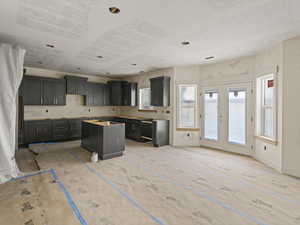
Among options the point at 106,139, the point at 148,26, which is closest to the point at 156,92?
the point at 106,139

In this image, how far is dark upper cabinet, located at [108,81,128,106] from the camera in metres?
7.20

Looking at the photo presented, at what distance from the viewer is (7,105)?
291 centimetres

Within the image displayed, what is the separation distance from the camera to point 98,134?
159 inches

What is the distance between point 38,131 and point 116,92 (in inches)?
134

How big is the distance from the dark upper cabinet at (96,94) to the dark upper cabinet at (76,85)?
8.3 inches

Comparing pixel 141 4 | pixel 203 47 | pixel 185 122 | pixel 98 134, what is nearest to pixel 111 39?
pixel 141 4

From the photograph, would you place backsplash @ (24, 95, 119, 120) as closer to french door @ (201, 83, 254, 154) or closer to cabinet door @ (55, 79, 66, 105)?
cabinet door @ (55, 79, 66, 105)

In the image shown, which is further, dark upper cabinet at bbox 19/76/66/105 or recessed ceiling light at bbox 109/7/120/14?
dark upper cabinet at bbox 19/76/66/105

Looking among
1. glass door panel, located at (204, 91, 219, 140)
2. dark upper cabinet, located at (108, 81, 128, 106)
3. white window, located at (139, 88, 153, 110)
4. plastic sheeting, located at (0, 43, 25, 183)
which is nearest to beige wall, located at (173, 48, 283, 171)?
glass door panel, located at (204, 91, 219, 140)

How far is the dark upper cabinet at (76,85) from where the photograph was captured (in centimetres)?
614

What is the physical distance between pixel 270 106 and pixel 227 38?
82.8 inches

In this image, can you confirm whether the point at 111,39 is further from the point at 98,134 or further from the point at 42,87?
the point at 42,87

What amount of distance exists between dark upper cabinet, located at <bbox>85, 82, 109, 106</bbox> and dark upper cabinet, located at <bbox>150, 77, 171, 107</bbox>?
Answer: 268 centimetres

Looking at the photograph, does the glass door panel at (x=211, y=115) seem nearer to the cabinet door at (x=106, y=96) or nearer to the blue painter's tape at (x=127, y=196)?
the blue painter's tape at (x=127, y=196)
